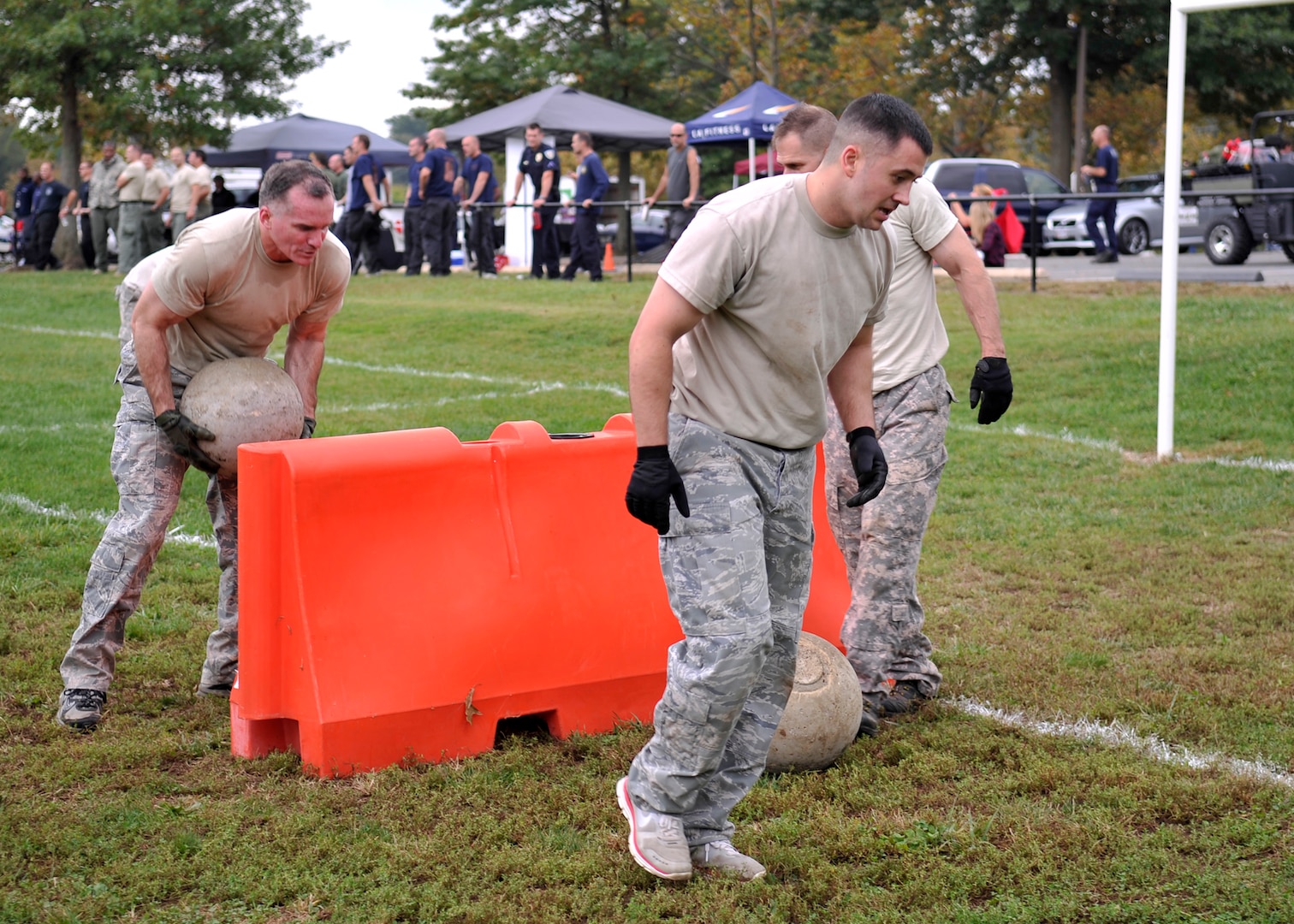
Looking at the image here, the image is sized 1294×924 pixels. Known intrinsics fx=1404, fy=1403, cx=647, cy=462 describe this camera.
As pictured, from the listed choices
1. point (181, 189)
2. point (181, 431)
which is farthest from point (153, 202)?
point (181, 431)

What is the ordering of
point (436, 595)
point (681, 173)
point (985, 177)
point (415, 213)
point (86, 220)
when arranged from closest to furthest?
point (436, 595)
point (681, 173)
point (415, 213)
point (985, 177)
point (86, 220)

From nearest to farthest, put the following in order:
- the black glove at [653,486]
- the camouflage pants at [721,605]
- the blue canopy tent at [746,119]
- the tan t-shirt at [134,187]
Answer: the black glove at [653,486]
the camouflage pants at [721,605]
the tan t-shirt at [134,187]
the blue canopy tent at [746,119]

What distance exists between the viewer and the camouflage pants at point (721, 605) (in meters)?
3.65

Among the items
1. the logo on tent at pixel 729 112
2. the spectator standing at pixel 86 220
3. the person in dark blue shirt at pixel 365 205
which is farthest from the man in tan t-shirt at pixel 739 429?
the spectator standing at pixel 86 220

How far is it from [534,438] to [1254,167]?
612 inches

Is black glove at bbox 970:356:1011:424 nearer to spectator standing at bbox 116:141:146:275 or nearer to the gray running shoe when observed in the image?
the gray running shoe

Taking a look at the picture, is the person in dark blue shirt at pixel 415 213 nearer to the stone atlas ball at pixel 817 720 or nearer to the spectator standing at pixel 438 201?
the spectator standing at pixel 438 201

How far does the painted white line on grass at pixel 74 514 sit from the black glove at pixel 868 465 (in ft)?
14.5

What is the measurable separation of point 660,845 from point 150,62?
3264cm

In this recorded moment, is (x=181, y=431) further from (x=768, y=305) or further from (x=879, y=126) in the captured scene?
(x=879, y=126)

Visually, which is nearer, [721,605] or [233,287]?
[721,605]

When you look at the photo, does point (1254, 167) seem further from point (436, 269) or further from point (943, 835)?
point (943, 835)

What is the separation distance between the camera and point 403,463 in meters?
4.72

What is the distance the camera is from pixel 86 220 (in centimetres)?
2925
